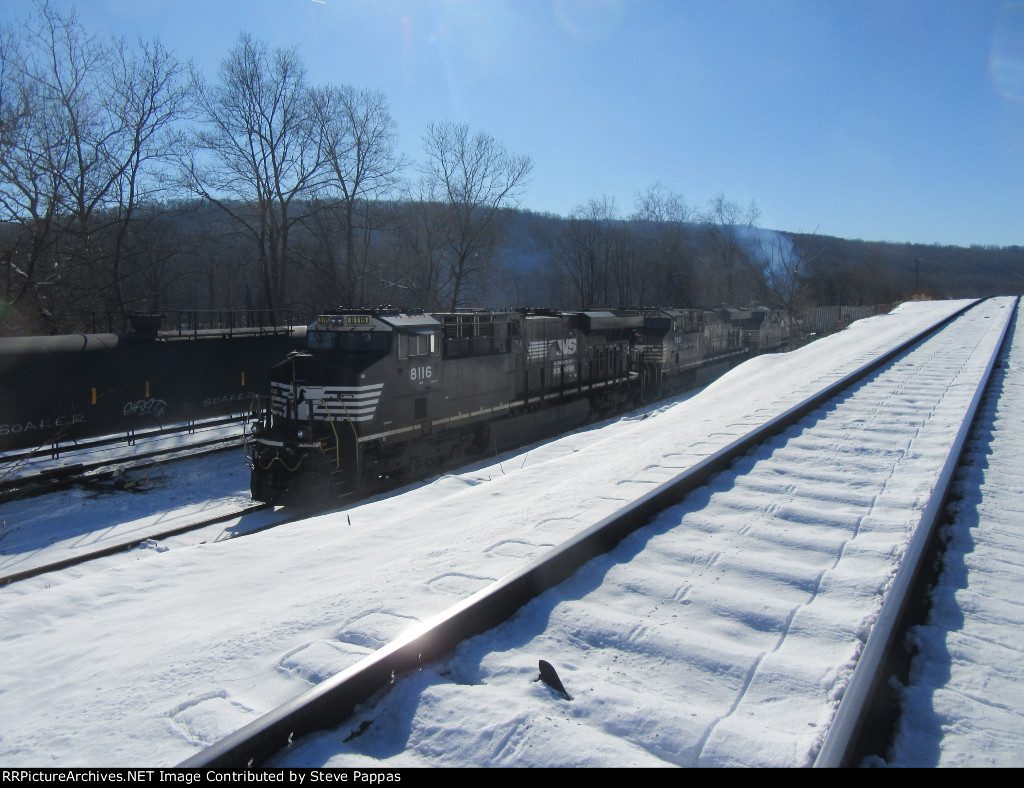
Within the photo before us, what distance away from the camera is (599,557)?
14.1 feet

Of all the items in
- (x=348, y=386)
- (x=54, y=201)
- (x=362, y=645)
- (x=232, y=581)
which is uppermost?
(x=54, y=201)

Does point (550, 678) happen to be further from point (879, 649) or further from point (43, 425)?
point (43, 425)

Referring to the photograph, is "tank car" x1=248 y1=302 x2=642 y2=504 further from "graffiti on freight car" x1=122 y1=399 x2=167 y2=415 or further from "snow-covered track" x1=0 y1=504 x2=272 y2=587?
"graffiti on freight car" x1=122 y1=399 x2=167 y2=415

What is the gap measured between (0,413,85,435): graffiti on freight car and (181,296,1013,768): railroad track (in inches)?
537

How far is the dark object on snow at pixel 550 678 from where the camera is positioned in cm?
286

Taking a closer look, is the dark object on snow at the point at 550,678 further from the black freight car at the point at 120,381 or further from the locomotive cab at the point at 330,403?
the black freight car at the point at 120,381

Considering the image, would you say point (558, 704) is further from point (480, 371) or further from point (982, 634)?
point (480, 371)

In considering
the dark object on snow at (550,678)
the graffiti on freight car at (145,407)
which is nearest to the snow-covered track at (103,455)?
the graffiti on freight car at (145,407)

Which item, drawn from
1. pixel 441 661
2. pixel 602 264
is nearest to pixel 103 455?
pixel 441 661

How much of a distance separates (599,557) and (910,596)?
1.81 m

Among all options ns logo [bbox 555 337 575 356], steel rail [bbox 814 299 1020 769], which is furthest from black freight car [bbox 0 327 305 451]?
steel rail [bbox 814 299 1020 769]

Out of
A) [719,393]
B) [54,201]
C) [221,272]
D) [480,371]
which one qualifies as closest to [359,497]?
[480,371]

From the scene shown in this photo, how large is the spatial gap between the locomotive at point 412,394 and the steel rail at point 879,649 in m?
9.91

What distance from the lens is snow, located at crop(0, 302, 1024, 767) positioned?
103 inches
